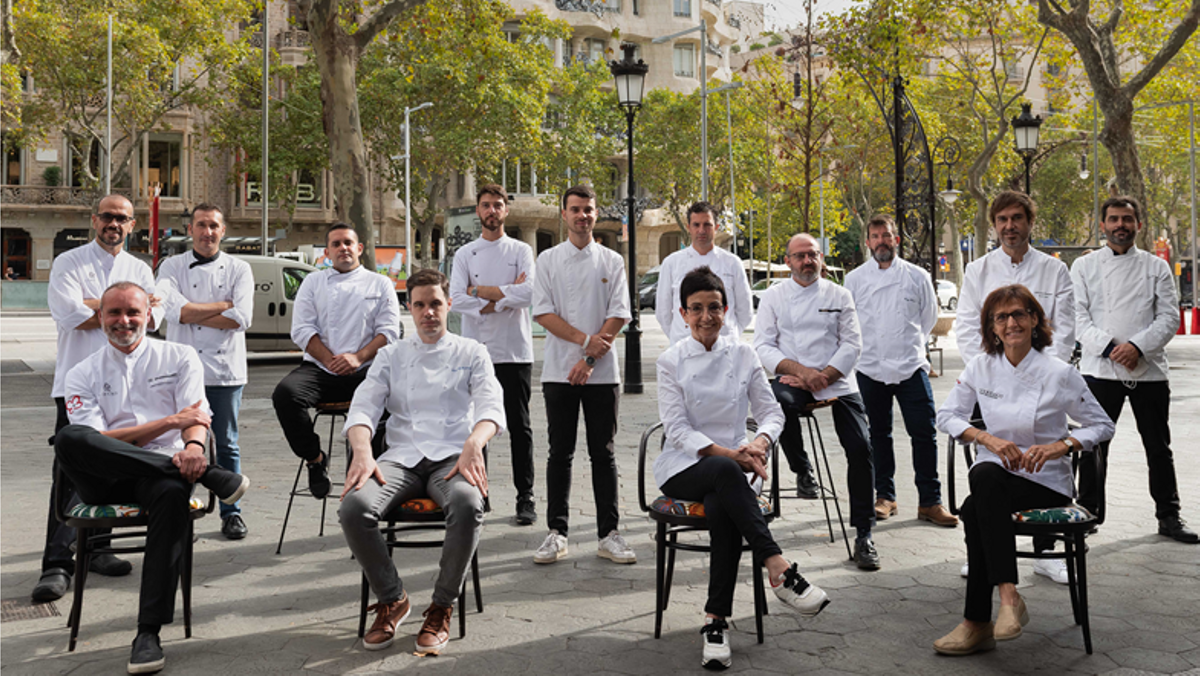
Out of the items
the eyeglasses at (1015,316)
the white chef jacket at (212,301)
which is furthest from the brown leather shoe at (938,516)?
the white chef jacket at (212,301)

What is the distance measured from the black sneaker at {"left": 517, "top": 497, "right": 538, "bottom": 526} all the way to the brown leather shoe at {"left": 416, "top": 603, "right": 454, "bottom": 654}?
2.31 m

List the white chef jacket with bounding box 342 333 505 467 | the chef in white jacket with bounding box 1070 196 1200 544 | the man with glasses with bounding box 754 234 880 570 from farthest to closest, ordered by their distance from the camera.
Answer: the chef in white jacket with bounding box 1070 196 1200 544, the man with glasses with bounding box 754 234 880 570, the white chef jacket with bounding box 342 333 505 467

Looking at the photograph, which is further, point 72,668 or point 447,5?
point 447,5

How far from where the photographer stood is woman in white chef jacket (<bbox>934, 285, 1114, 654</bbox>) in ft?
14.9

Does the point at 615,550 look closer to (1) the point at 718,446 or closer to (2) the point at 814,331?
(1) the point at 718,446

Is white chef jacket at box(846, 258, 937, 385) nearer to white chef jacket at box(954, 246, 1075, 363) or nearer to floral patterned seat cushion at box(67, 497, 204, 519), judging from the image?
white chef jacket at box(954, 246, 1075, 363)

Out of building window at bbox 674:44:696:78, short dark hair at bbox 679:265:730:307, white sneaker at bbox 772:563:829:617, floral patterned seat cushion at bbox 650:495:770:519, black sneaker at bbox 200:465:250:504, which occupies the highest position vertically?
building window at bbox 674:44:696:78

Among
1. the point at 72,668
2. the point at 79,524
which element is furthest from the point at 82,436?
the point at 72,668

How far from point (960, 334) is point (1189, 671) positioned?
2.45 metres

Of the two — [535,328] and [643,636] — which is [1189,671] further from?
[535,328]

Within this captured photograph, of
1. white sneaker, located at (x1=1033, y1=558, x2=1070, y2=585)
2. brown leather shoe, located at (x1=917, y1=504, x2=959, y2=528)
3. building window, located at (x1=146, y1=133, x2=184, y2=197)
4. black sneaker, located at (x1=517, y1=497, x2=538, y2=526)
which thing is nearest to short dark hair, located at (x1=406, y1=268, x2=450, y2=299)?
black sneaker, located at (x1=517, y1=497, x2=538, y2=526)

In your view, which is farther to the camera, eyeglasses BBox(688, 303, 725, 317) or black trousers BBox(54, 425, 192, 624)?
eyeglasses BBox(688, 303, 725, 317)

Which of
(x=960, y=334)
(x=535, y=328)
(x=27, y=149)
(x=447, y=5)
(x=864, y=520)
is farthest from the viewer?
(x=27, y=149)

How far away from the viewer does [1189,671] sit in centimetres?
427
